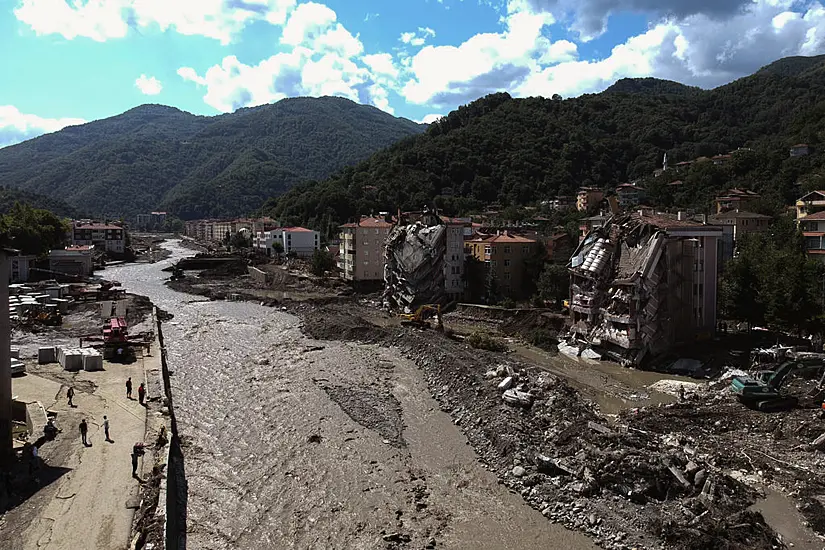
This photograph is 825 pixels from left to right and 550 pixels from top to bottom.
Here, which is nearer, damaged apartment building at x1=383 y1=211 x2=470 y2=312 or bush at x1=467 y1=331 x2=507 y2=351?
bush at x1=467 y1=331 x2=507 y2=351

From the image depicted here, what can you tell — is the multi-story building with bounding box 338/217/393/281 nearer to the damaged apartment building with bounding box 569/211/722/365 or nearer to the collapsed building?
the collapsed building

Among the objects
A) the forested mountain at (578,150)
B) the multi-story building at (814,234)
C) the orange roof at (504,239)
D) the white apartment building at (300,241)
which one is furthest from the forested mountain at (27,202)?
the multi-story building at (814,234)

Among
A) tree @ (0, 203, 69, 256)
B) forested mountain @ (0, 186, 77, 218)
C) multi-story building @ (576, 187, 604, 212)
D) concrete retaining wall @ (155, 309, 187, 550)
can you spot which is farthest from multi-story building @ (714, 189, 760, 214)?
forested mountain @ (0, 186, 77, 218)

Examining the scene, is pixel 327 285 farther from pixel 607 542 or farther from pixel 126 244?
pixel 126 244

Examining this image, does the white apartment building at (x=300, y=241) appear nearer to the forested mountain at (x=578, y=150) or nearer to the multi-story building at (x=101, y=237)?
the forested mountain at (x=578, y=150)

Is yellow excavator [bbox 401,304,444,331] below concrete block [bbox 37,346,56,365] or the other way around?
below

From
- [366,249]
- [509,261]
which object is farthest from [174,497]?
[366,249]

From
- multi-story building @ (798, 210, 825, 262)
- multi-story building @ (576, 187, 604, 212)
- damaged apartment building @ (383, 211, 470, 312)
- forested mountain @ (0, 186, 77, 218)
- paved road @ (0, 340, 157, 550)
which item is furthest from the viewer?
forested mountain @ (0, 186, 77, 218)
